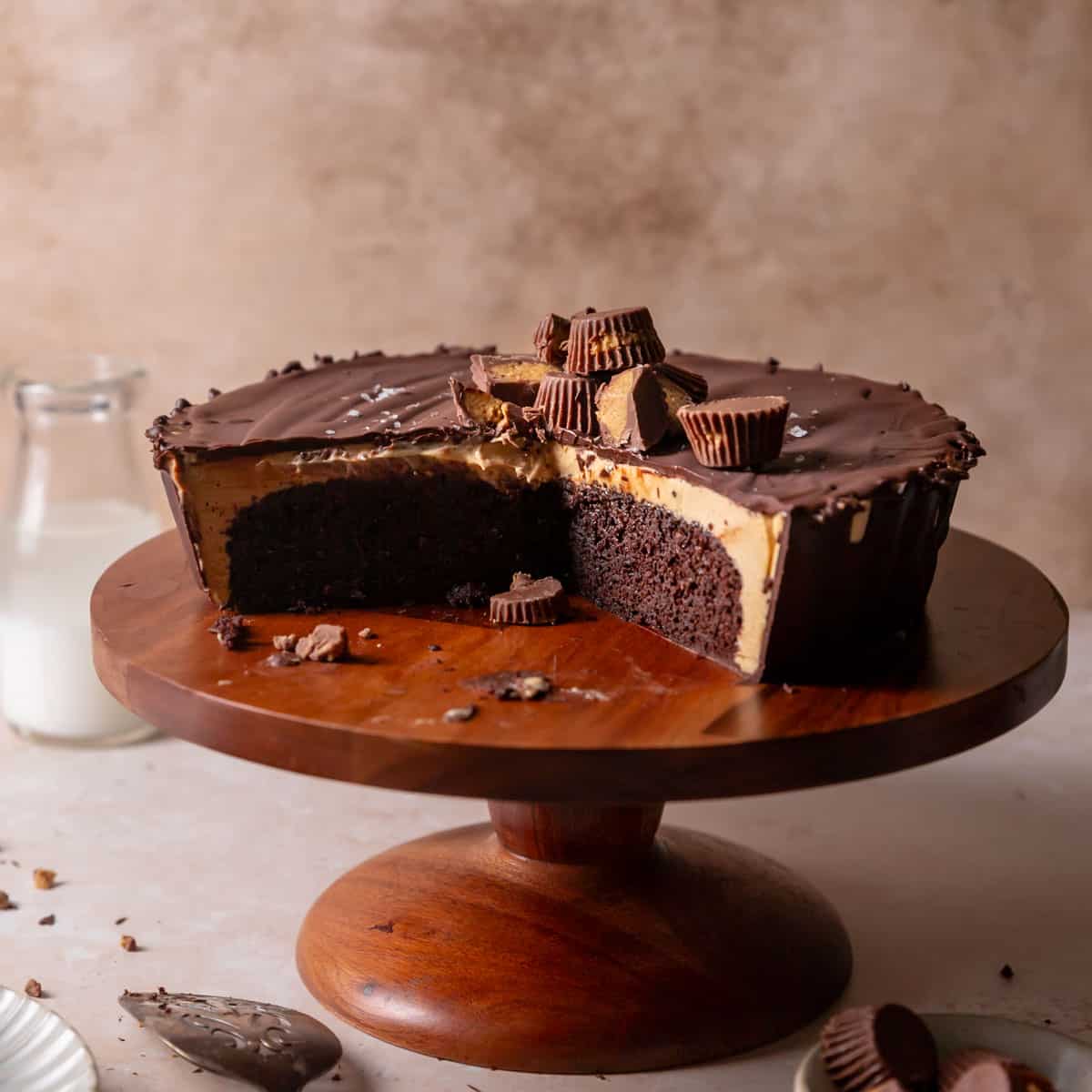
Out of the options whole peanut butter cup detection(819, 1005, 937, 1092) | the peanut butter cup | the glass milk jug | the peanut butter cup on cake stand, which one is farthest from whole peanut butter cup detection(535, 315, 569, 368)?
whole peanut butter cup detection(819, 1005, 937, 1092)

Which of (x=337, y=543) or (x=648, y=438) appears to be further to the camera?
(x=337, y=543)

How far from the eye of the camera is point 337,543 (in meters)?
2.82

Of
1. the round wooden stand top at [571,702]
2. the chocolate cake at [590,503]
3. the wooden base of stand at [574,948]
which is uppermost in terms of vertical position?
the chocolate cake at [590,503]

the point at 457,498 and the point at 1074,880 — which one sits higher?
the point at 457,498

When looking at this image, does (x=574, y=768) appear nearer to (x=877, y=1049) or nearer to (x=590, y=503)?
(x=877, y=1049)

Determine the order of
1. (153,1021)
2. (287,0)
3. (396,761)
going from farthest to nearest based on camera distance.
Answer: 1. (287,0)
2. (153,1021)
3. (396,761)

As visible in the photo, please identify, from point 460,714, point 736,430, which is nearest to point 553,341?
point 736,430

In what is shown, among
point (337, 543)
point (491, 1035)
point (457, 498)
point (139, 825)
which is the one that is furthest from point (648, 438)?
point (139, 825)

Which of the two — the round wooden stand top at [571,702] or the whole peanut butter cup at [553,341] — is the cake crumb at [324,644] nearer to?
the round wooden stand top at [571,702]

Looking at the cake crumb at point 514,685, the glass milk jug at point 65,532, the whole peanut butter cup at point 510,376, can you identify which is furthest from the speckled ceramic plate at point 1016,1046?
the glass milk jug at point 65,532

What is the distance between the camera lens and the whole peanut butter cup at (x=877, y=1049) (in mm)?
2047

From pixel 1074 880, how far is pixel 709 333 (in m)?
1.98

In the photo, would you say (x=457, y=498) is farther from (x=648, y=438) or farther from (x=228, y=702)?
(x=228, y=702)

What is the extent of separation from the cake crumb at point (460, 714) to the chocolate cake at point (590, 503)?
448 mm
